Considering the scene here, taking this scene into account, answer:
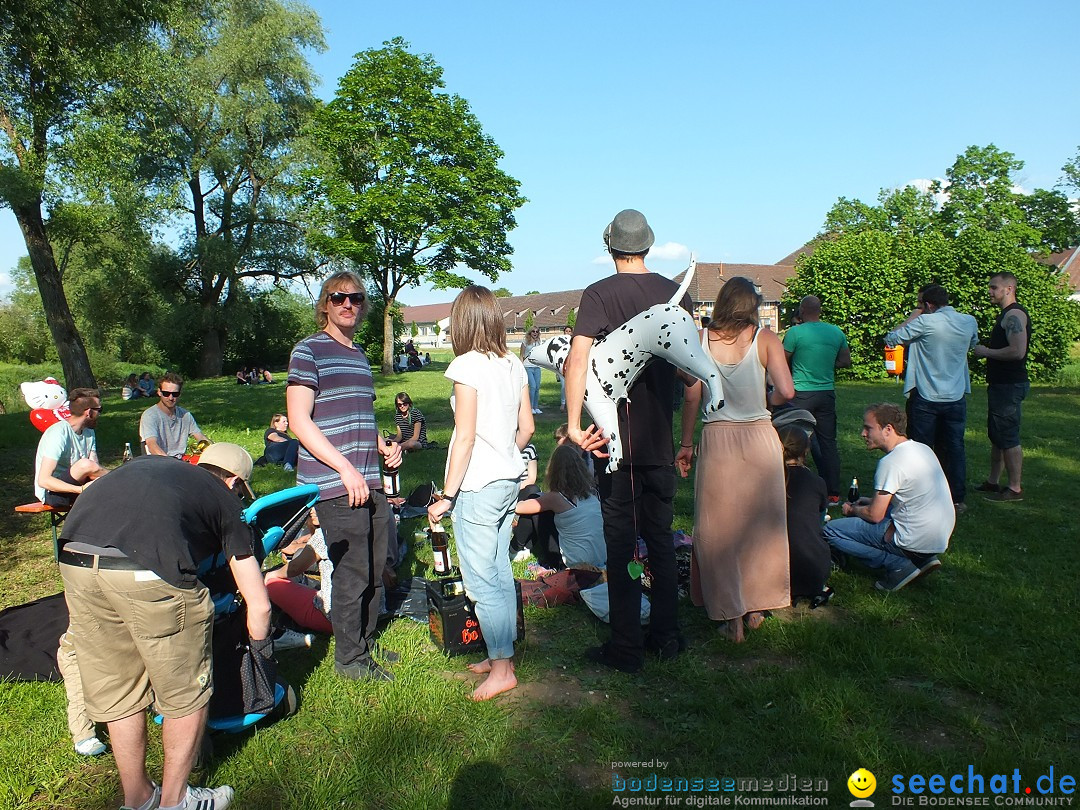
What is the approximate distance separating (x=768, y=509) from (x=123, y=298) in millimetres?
35122

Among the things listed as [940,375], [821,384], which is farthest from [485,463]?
[940,375]

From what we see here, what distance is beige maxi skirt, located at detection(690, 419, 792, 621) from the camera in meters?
4.01

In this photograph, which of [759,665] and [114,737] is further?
[759,665]

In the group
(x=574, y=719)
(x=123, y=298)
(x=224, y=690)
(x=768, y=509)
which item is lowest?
(x=574, y=719)

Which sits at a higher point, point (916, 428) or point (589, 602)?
point (916, 428)

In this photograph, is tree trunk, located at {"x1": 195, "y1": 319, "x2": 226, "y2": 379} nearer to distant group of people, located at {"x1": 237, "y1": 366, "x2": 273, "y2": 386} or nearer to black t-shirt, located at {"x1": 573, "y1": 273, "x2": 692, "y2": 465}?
distant group of people, located at {"x1": 237, "y1": 366, "x2": 273, "y2": 386}

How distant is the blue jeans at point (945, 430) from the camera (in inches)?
253

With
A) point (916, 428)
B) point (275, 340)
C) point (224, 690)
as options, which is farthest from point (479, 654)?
point (275, 340)

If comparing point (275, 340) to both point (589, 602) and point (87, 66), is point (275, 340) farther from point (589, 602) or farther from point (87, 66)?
point (589, 602)

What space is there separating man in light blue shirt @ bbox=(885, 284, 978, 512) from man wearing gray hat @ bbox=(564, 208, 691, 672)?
3.87 metres

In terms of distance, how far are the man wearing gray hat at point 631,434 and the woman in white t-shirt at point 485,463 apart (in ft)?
1.07

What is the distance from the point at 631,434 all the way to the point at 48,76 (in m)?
11.6

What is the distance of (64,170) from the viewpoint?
40.6 ft

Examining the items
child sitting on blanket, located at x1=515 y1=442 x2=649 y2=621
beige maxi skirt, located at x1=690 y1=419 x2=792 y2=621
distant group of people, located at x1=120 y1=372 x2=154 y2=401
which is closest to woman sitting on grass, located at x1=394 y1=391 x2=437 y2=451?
child sitting on blanket, located at x1=515 y1=442 x2=649 y2=621
